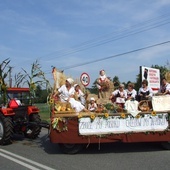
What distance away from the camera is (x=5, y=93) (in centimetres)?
1126

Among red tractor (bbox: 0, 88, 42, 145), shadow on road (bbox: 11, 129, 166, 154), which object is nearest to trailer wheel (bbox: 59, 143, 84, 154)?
shadow on road (bbox: 11, 129, 166, 154)

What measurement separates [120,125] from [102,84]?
3753mm

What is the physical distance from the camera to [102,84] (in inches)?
469

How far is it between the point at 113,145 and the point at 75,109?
1.64m

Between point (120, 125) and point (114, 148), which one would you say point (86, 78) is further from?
point (120, 125)

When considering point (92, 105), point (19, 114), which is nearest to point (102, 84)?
point (92, 105)

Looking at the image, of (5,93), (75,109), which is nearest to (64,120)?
(75,109)

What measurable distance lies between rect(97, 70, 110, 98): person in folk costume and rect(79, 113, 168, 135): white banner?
11.9 ft

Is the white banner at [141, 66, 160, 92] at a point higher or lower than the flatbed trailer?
higher

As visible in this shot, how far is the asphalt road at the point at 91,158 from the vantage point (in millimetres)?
7125

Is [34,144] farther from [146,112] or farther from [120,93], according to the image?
[146,112]

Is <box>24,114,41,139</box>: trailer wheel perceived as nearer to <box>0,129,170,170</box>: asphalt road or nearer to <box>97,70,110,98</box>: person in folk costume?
<box>0,129,170,170</box>: asphalt road

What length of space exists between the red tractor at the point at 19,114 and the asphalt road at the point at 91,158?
0.80 metres

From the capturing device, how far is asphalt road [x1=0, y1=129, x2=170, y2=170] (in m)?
7.12
